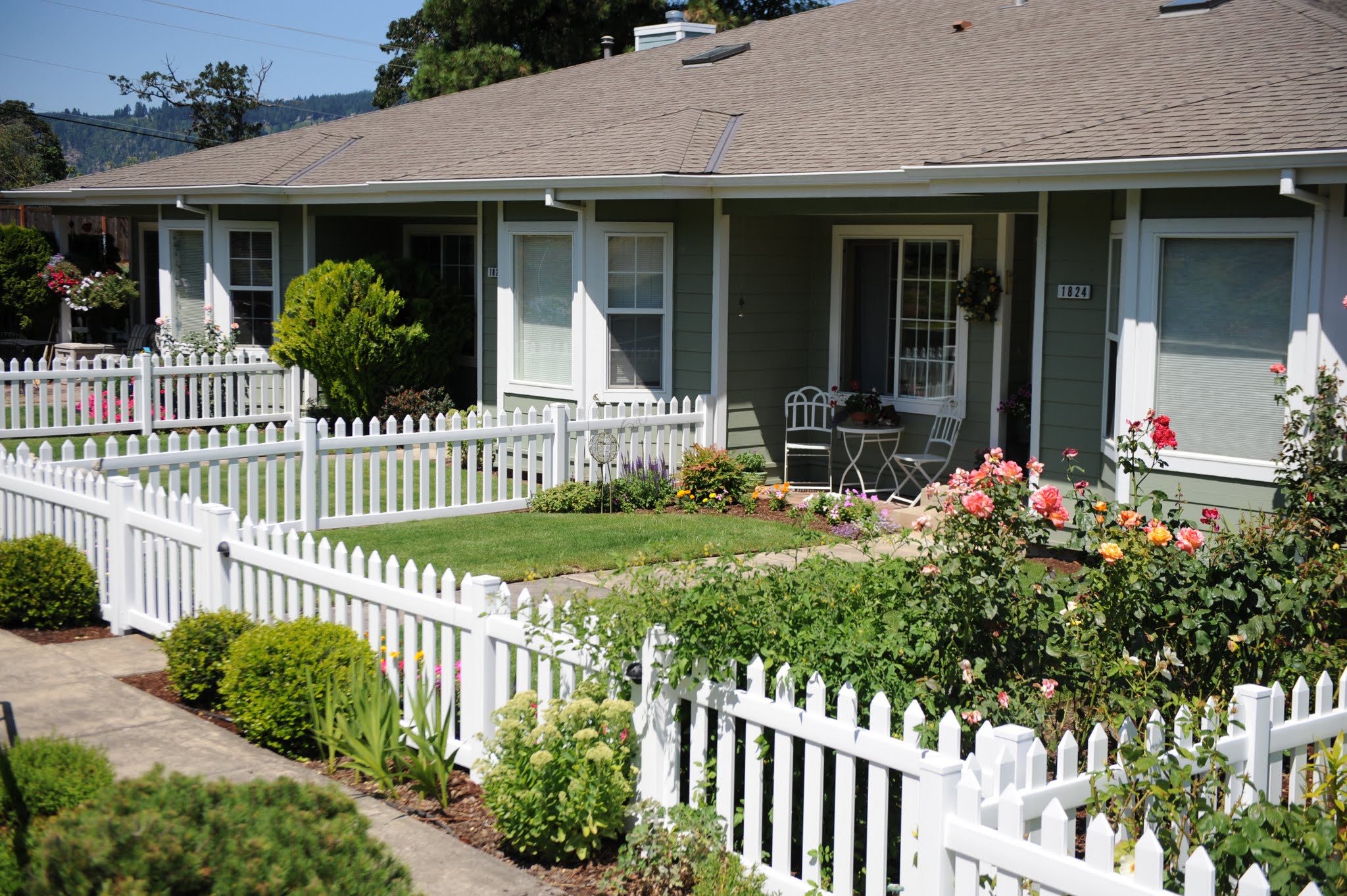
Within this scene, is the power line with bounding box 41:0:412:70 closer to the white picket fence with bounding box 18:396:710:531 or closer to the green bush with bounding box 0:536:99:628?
the white picket fence with bounding box 18:396:710:531

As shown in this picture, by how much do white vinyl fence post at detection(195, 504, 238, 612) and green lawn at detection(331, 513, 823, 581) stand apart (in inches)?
83.7

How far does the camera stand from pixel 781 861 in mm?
4668

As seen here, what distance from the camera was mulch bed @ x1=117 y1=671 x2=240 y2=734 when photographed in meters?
6.63

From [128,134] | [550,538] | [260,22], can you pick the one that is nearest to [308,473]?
[550,538]

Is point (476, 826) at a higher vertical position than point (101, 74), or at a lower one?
lower

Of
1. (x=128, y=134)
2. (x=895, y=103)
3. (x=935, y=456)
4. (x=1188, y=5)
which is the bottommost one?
(x=935, y=456)

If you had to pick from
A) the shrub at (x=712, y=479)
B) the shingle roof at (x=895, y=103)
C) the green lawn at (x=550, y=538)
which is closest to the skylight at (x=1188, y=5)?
the shingle roof at (x=895, y=103)

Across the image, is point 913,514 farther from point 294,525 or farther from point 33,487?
point 33,487

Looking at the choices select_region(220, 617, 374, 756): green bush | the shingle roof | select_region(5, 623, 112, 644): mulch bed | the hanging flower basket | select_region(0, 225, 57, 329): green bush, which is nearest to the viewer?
select_region(220, 617, 374, 756): green bush

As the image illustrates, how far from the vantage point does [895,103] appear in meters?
13.6

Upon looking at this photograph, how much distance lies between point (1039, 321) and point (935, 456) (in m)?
2.32

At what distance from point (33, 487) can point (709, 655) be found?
5.97 meters

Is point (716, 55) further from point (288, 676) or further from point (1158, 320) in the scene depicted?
point (288, 676)

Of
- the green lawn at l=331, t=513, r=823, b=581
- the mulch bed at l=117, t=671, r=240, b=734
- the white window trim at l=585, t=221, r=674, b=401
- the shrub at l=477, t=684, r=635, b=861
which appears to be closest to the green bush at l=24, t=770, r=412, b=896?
the shrub at l=477, t=684, r=635, b=861
